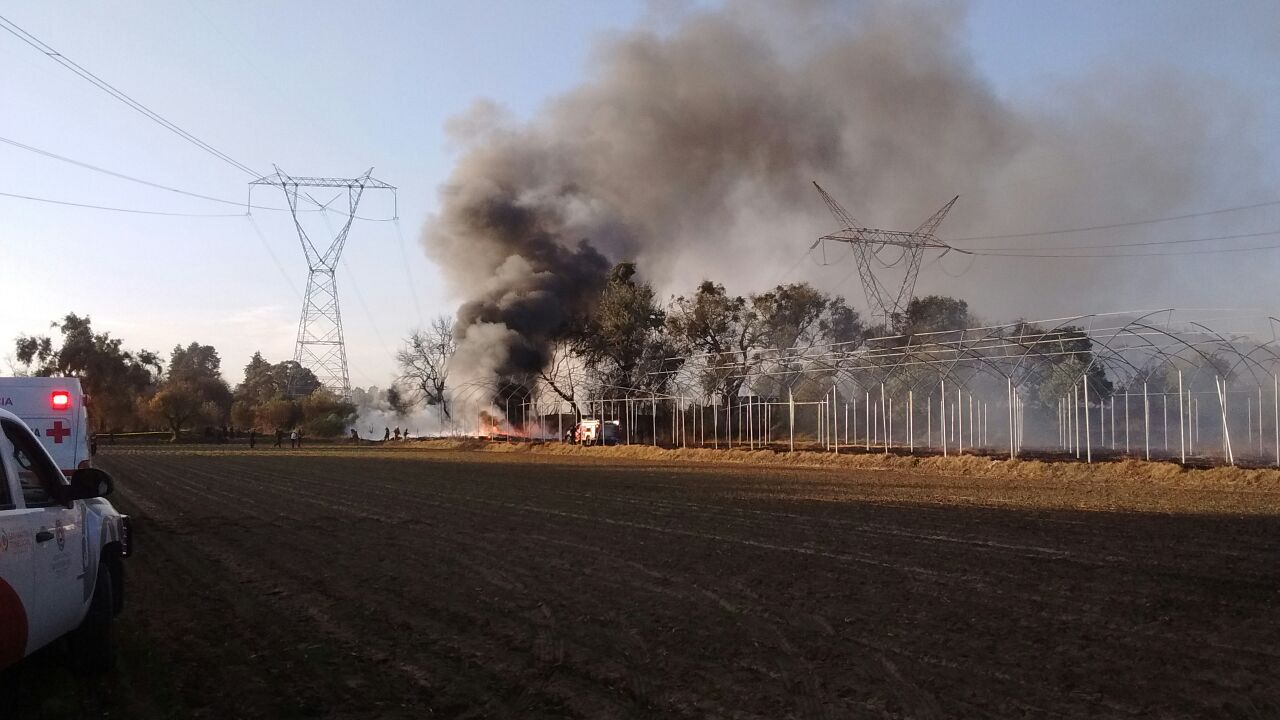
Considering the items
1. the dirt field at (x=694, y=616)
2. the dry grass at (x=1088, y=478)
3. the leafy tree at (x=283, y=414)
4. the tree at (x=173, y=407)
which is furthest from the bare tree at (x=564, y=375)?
the tree at (x=173, y=407)

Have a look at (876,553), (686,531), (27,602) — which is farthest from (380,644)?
(686,531)

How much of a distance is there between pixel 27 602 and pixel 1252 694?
7475 millimetres

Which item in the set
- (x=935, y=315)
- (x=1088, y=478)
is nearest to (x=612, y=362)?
(x=935, y=315)

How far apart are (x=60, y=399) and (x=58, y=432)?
1.91 feet

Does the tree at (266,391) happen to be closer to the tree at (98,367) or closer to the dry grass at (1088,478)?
the tree at (98,367)

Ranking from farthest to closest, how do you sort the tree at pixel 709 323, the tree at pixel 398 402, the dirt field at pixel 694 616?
the tree at pixel 398 402 < the tree at pixel 709 323 < the dirt field at pixel 694 616

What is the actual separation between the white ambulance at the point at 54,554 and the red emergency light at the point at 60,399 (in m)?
9.21

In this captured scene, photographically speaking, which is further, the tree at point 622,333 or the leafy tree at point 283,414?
the leafy tree at point 283,414

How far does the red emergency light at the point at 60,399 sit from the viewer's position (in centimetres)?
1681

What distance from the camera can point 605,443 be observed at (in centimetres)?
5603

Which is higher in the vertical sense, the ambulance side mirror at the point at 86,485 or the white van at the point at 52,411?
the white van at the point at 52,411

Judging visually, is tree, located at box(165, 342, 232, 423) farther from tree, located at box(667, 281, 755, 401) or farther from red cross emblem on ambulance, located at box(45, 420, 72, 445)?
red cross emblem on ambulance, located at box(45, 420, 72, 445)

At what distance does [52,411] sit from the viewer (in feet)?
55.1

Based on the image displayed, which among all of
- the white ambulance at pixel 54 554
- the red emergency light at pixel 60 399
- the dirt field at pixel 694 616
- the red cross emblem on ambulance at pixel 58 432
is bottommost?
the dirt field at pixel 694 616
